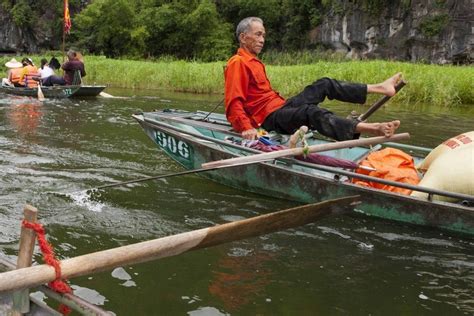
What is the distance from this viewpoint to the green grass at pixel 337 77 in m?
13.4

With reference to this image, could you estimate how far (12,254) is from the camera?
3852 millimetres

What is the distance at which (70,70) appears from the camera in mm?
13844

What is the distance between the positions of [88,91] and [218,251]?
1038cm

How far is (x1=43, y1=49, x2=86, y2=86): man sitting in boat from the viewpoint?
1375 cm

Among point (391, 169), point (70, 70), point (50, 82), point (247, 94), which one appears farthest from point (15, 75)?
point (391, 169)

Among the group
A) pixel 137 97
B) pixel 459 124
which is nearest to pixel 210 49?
pixel 137 97

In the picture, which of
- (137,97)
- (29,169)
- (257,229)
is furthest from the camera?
(137,97)

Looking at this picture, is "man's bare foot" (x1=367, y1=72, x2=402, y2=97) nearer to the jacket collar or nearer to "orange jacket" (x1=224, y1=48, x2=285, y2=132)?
"orange jacket" (x1=224, y1=48, x2=285, y2=132)

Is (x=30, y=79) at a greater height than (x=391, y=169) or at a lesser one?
greater

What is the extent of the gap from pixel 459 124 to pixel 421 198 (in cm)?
707

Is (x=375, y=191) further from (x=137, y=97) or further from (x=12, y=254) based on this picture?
(x=137, y=97)

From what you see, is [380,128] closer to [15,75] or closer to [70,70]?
[70,70]

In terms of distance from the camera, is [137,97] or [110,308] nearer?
[110,308]

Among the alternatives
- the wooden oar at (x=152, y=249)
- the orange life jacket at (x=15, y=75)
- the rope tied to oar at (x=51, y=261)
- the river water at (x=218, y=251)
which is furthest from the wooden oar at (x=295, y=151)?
the orange life jacket at (x=15, y=75)
